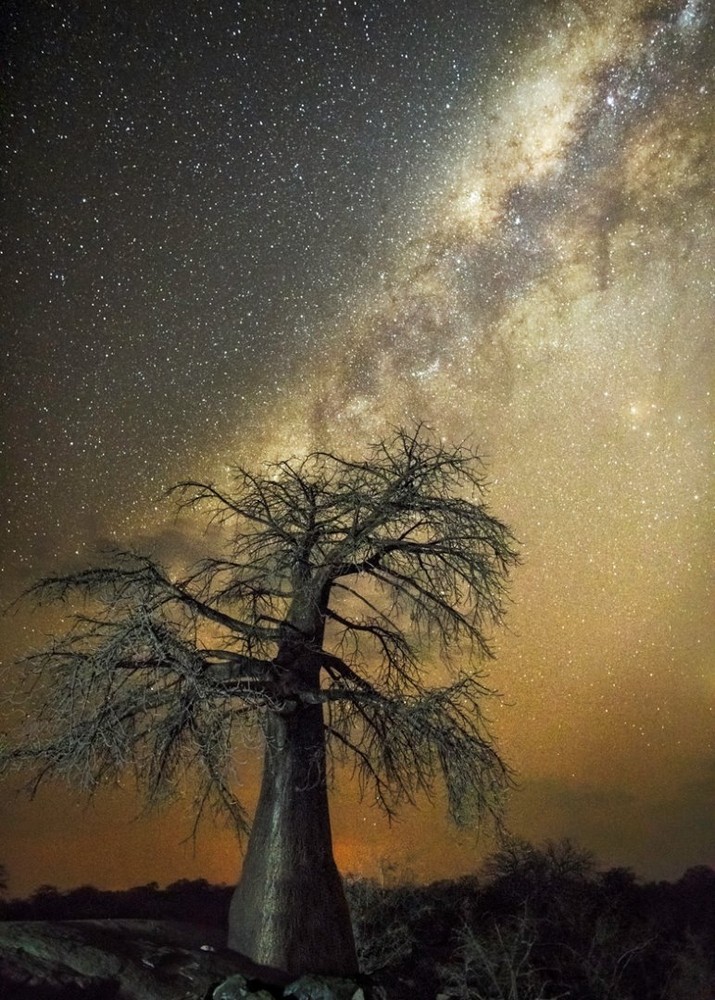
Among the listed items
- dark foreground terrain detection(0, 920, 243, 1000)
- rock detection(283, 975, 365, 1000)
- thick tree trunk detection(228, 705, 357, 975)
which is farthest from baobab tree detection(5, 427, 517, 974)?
dark foreground terrain detection(0, 920, 243, 1000)

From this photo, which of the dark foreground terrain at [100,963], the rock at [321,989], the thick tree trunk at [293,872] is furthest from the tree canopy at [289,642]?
the rock at [321,989]

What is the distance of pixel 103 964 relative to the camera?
8.20m

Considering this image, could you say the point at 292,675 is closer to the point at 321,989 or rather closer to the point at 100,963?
the point at 321,989

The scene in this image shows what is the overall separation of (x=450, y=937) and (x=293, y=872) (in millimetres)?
3388

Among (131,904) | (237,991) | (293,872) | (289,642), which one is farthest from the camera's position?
(131,904)

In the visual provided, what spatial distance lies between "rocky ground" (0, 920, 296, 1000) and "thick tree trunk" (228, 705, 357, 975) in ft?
1.20

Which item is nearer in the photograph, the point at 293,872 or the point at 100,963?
the point at 100,963

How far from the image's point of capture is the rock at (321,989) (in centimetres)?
812

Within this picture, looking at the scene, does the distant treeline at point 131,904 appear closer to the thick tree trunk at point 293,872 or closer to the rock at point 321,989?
the thick tree trunk at point 293,872

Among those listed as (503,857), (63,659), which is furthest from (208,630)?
(503,857)

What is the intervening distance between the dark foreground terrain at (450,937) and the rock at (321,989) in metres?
0.37

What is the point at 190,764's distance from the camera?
29.2 feet

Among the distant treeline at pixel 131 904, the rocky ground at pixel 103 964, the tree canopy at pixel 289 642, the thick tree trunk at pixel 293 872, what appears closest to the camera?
the rocky ground at pixel 103 964

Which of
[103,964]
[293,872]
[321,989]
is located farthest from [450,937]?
[103,964]
